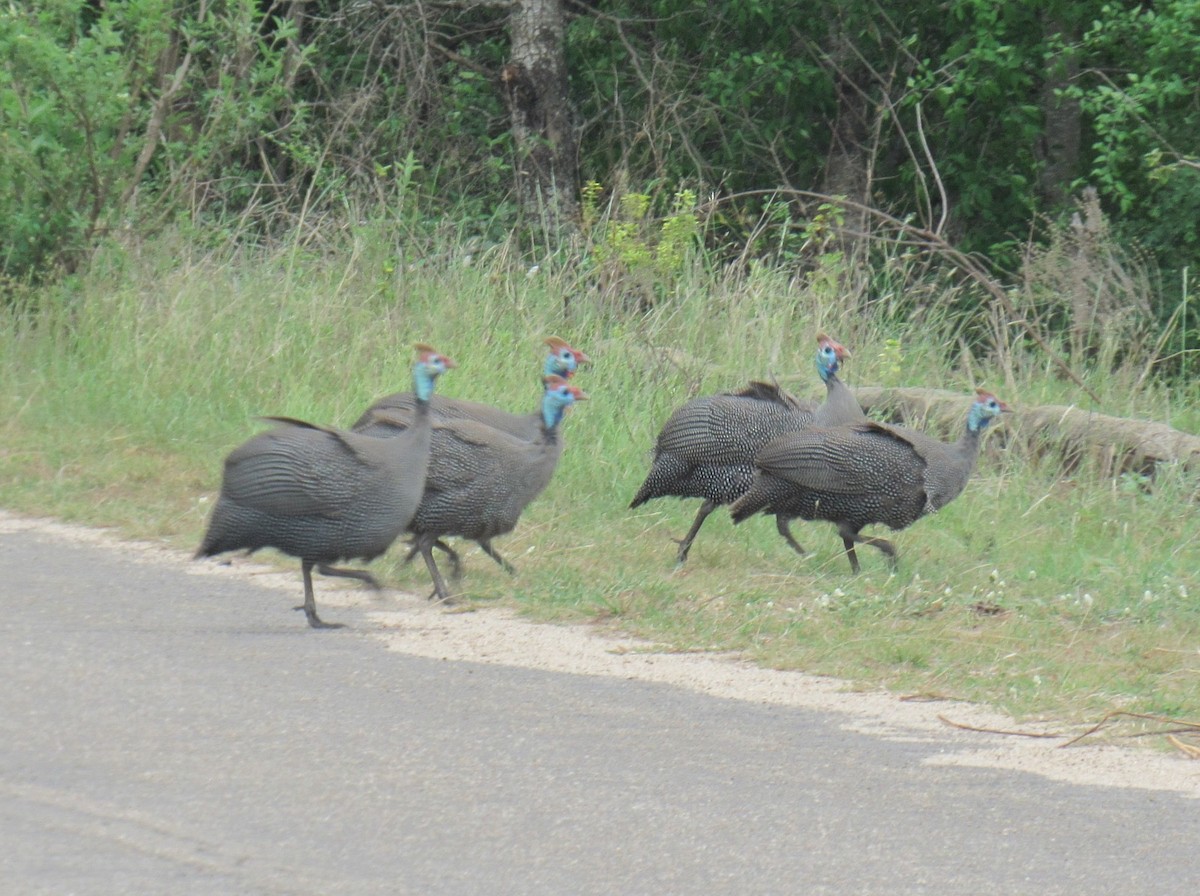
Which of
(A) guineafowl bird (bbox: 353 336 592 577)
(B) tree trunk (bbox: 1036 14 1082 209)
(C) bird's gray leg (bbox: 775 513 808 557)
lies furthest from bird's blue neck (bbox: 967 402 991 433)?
(B) tree trunk (bbox: 1036 14 1082 209)

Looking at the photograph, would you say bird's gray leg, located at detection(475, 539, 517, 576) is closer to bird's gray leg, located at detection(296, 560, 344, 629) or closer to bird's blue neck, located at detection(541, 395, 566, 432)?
bird's blue neck, located at detection(541, 395, 566, 432)

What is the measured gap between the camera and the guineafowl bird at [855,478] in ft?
22.3

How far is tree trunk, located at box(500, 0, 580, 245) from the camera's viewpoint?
1293cm

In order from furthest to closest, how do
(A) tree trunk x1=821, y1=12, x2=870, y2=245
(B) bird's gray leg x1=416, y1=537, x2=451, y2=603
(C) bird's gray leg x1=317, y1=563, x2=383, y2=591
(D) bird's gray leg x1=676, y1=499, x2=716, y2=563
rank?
(A) tree trunk x1=821, y1=12, x2=870, y2=245 < (D) bird's gray leg x1=676, y1=499, x2=716, y2=563 < (B) bird's gray leg x1=416, y1=537, x2=451, y2=603 < (C) bird's gray leg x1=317, y1=563, x2=383, y2=591

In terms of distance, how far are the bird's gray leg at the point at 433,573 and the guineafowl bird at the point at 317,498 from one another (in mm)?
446

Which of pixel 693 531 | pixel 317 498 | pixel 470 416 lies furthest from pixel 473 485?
pixel 693 531

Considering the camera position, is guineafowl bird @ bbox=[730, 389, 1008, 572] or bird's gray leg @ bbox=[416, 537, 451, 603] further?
guineafowl bird @ bbox=[730, 389, 1008, 572]

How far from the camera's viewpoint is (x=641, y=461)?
8398 millimetres

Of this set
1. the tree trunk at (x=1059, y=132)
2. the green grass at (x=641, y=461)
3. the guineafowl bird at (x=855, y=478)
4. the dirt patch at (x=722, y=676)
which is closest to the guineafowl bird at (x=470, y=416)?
the green grass at (x=641, y=461)

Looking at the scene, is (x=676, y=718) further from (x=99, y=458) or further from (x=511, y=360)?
(x=511, y=360)

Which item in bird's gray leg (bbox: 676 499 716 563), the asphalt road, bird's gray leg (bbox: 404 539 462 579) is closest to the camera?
the asphalt road

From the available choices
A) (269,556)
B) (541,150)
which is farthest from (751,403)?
(541,150)

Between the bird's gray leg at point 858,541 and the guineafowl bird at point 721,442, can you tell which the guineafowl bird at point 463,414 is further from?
the bird's gray leg at point 858,541

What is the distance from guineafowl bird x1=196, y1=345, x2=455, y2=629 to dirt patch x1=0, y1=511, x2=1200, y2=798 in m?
0.30
